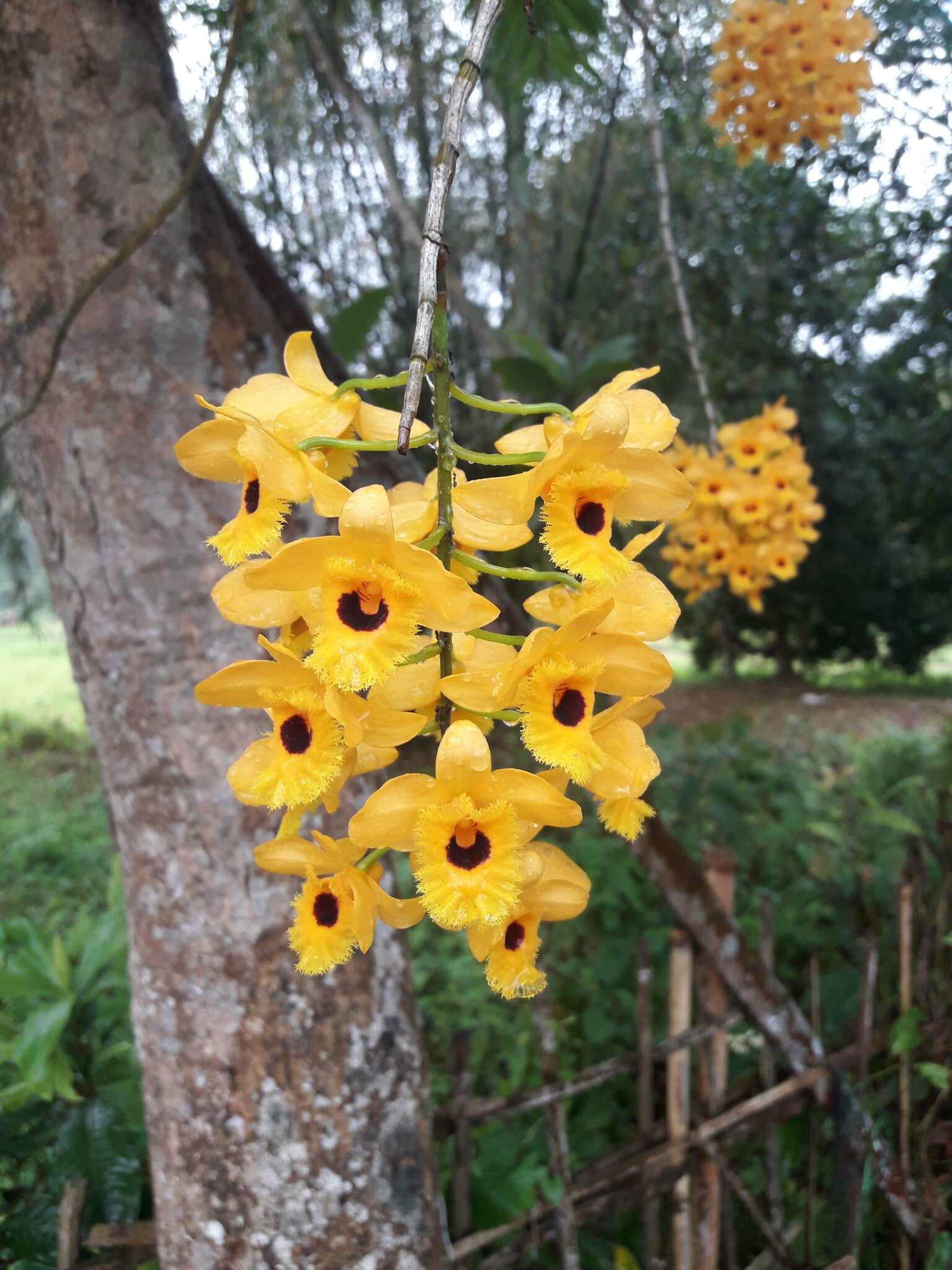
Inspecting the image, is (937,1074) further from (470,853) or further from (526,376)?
(526,376)

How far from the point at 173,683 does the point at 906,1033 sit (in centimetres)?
187

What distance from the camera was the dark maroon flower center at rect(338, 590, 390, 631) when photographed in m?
0.65

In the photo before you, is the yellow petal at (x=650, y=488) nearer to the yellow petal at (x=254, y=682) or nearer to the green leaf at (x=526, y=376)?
the yellow petal at (x=254, y=682)

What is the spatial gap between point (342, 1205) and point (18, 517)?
256 inches

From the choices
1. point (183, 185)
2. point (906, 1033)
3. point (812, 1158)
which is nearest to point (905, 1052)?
point (906, 1033)

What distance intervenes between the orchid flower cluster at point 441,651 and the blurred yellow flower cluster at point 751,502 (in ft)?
5.43

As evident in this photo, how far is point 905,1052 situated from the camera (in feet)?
6.72

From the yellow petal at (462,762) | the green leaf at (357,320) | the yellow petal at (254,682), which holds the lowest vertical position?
the yellow petal at (462,762)

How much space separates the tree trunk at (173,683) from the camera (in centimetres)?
138

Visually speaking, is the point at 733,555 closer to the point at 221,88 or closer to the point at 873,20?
Answer: the point at 221,88

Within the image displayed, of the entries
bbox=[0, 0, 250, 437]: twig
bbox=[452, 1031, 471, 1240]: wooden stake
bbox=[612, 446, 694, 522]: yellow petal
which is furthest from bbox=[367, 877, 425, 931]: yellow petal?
bbox=[452, 1031, 471, 1240]: wooden stake

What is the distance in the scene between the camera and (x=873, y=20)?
9.86 ft

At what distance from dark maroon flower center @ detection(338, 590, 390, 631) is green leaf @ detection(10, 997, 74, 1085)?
147 centimetres

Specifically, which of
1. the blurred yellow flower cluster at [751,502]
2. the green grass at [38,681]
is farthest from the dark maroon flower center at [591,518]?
the green grass at [38,681]
